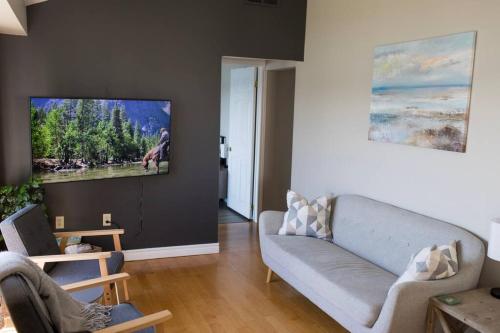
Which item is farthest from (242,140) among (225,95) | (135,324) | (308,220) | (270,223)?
(135,324)

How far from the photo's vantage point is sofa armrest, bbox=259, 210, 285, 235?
13.0 feet

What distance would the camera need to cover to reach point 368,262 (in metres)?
3.39

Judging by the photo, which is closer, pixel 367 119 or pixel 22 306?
pixel 22 306

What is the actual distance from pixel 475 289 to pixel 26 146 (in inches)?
145

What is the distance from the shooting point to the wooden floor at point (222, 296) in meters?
3.26

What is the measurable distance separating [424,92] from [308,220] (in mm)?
1426

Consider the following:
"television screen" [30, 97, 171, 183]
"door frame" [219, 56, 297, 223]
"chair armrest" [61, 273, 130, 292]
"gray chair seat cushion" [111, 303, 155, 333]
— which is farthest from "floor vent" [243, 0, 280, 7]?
"gray chair seat cushion" [111, 303, 155, 333]

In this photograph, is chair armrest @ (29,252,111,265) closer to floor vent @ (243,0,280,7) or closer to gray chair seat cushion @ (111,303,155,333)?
gray chair seat cushion @ (111,303,155,333)

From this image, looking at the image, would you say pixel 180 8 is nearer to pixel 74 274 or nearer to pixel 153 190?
pixel 153 190

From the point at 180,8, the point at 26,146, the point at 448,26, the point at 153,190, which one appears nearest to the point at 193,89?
the point at 180,8

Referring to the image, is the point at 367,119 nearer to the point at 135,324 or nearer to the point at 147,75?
the point at 147,75

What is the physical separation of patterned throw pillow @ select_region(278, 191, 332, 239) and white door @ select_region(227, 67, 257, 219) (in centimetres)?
201

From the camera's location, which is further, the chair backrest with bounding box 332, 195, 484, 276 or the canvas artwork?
the canvas artwork

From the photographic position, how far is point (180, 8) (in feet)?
14.1
